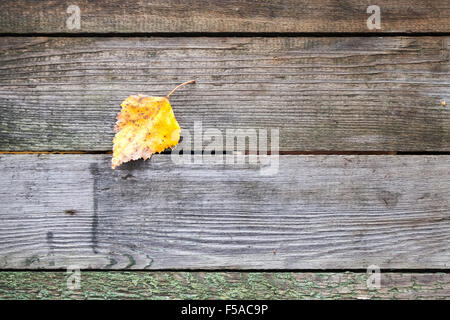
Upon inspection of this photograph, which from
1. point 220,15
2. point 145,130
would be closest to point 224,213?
point 145,130

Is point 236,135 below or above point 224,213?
above

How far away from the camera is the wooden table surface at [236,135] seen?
3.26 feet

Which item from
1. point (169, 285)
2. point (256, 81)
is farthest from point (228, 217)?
point (256, 81)

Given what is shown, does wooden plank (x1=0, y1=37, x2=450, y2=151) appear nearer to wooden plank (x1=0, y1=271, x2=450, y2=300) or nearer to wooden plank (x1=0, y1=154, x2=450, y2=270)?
wooden plank (x1=0, y1=154, x2=450, y2=270)

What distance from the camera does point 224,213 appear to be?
1.00 m

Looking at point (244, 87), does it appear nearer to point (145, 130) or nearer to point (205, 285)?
point (145, 130)

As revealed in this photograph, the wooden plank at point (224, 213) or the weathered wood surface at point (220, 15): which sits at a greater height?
the weathered wood surface at point (220, 15)

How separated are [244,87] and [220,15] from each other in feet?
0.83

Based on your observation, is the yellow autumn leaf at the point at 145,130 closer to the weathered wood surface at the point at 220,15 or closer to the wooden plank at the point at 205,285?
the weathered wood surface at the point at 220,15

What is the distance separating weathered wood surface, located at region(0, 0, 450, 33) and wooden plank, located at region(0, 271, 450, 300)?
0.82m

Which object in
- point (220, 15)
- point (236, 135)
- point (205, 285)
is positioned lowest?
point (205, 285)

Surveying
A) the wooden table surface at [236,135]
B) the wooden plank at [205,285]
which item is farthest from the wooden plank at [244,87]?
the wooden plank at [205,285]

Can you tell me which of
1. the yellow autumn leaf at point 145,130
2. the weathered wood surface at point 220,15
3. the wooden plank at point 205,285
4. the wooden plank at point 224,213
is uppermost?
the weathered wood surface at point 220,15

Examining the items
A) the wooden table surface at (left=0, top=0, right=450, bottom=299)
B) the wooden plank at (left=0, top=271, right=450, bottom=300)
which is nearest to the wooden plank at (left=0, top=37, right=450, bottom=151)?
the wooden table surface at (left=0, top=0, right=450, bottom=299)
